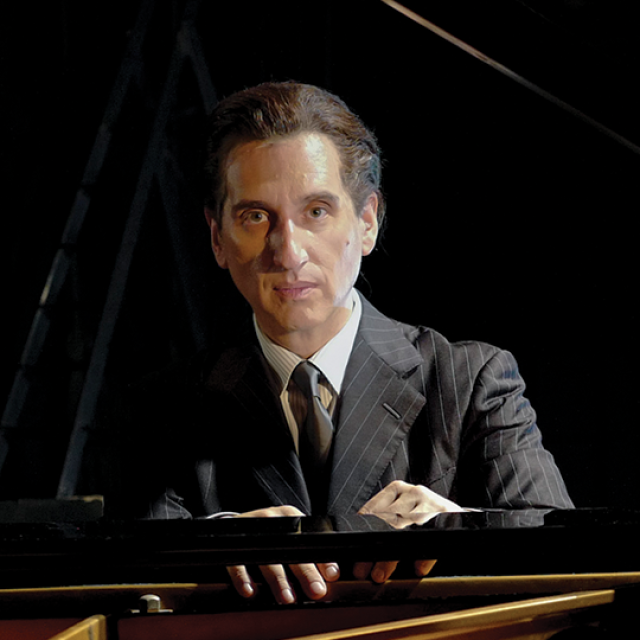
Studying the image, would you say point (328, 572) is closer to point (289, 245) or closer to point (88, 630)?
point (88, 630)

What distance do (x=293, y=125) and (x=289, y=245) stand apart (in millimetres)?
324

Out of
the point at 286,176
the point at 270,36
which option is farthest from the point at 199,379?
the point at 270,36

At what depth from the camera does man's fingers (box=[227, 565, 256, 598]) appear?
95cm

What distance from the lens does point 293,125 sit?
2137 mm

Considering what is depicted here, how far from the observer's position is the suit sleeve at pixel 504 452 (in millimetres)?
1911

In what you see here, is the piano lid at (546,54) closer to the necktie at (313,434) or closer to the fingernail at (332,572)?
the fingernail at (332,572)

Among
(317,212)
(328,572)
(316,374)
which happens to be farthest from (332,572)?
(317,212)

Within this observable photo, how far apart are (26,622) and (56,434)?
4.69ft

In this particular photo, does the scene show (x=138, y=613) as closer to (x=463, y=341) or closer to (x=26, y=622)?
(x=26, y=622)

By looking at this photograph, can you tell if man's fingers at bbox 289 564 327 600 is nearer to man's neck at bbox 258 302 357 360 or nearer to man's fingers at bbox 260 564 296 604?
man's fingers at bbox 260 564 296 604

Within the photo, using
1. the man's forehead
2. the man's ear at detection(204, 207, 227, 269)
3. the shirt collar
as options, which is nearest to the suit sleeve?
the shirt collar

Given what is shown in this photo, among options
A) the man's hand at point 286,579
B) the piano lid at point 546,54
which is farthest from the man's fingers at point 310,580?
the piano lid at point 546,54

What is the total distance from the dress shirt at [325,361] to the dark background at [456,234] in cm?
13

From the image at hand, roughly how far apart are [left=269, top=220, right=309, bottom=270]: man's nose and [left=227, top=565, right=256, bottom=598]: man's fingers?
4.03 ft
